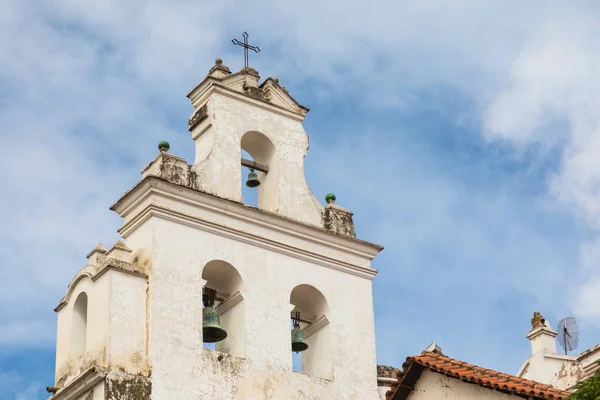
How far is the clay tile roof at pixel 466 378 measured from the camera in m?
14.4

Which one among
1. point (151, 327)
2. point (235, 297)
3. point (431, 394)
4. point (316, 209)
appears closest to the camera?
Result: point (431, 394)

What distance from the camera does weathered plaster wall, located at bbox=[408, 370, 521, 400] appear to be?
14961mm

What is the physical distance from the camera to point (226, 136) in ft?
62.6

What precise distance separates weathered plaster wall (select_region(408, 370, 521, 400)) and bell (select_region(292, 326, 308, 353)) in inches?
123

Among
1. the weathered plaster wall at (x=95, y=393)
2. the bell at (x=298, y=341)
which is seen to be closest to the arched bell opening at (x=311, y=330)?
the bell at (x=298, y=341)

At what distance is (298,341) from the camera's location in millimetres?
18719

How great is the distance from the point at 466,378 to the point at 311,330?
437 centimetres

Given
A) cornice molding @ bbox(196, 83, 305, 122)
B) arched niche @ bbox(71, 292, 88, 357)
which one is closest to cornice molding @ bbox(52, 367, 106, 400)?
arched niche @ bbox(71, 292, 88, 357)

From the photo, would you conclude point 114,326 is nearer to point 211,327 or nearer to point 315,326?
point 211,327

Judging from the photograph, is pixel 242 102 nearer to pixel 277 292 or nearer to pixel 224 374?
pixel 277 292

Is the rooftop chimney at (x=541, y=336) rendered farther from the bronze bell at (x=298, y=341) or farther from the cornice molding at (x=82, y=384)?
the cornice molding at (x=82, y=384)

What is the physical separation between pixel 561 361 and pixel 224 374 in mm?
5601

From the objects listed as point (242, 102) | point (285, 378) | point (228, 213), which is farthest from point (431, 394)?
point (242, 102)

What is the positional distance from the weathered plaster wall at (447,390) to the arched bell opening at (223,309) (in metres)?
2.93
